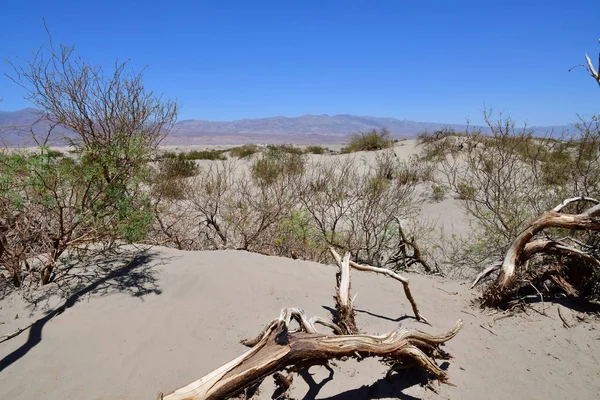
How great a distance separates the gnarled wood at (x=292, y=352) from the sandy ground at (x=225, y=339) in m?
0.42

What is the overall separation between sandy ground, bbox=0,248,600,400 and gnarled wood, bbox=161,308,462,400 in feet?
1.39

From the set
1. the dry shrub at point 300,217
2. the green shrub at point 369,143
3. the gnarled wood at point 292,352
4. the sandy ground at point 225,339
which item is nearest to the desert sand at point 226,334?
the sandy ground at point 225,339

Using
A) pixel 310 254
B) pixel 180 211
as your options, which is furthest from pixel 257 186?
pixel 310 254

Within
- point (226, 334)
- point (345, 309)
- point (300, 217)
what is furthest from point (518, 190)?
point (226, 334)

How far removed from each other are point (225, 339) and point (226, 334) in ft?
0.27

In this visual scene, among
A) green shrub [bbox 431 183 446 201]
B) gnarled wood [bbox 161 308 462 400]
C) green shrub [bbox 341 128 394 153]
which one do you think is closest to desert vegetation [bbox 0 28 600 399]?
gnarled wood [bbox 161 308 462 400]

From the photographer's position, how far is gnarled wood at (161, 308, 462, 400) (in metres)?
2.45

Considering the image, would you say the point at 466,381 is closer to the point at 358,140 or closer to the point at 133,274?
the point at 133,274

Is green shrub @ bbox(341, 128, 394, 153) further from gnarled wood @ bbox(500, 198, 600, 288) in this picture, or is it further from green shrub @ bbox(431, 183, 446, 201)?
gnarled wood @ bbox(500, 198, 600, 288)

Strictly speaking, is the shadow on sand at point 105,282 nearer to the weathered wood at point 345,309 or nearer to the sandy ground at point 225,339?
the sandy ground at point 225,339

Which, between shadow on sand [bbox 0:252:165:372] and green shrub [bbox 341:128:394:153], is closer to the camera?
shadow on sand [bbox 0:252:165:372]

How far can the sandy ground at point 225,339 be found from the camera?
3.37m

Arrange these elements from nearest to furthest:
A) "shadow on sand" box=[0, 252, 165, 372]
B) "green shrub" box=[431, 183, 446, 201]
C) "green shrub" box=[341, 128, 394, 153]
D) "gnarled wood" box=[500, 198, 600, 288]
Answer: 1. "shadow on sand" box=[0, 252, 165, 372]
2. "gnarled wood" box=[500, 198, 600, 288]
3. "green shrub" box=[431, 183, 446, 201]
4. "green shrub" box=[341, 128, 394, 153]

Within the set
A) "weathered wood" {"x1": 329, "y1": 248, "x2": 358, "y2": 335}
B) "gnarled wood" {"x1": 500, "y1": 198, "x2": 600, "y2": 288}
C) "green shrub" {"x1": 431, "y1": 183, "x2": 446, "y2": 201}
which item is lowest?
"green shrub" {"x1": 431, "y1": 183, "x2": 446, "y2": 201}
